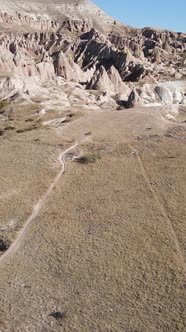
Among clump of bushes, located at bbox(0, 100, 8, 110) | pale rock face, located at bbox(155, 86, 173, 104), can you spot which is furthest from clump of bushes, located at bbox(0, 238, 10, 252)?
pale rock face, located at bbox(155, 86, 173, 104)

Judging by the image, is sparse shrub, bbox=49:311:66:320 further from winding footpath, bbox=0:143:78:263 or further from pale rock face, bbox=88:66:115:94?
pale rock face, bbox=88:66:115:94

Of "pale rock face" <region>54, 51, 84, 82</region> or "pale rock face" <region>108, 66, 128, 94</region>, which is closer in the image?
"pale rock face" <region>108, 66, 128, 94</region>

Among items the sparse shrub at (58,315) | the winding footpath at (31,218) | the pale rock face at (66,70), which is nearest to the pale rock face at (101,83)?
the pale rock face at (66,70)

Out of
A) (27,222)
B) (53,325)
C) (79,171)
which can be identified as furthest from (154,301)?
(79,171)

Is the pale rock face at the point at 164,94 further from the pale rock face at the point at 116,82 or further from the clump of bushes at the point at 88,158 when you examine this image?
the clump of bushes at the point at 88,158

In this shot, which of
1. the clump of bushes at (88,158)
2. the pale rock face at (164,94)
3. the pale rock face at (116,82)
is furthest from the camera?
the pale rock face at (116,82)

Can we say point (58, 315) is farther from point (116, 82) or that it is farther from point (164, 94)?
point (116, 82)
